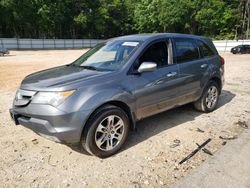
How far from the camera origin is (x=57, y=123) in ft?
9.79

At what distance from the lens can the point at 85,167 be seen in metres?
3.17

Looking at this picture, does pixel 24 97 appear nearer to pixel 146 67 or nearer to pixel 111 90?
pixel 111 90

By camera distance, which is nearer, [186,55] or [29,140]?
[29,140]

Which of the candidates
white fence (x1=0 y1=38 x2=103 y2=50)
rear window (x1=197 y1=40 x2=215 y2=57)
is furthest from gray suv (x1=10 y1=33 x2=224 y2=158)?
white fence (x1=0 y1=38 x2=103 y2=50)

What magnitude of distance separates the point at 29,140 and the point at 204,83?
355cm

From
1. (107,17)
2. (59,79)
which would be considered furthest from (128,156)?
(107,17)

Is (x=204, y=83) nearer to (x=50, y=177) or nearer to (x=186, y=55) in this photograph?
(x=186, y=55)

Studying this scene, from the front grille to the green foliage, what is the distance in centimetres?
4319

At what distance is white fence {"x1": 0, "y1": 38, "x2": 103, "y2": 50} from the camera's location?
1500 inches

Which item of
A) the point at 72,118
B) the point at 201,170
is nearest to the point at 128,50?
the point at 72,118

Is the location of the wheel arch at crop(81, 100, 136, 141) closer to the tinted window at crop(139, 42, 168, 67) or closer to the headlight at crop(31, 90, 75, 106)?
the headlight at crop(31, 90, 75, 106)

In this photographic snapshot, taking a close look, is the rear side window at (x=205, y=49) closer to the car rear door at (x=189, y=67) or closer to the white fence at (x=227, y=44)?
the car rear door at (x=189, y=67)

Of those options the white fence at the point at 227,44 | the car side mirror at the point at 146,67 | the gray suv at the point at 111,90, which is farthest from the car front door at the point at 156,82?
the white fence at the point at 227,44

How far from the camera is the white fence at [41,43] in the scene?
38094mm
